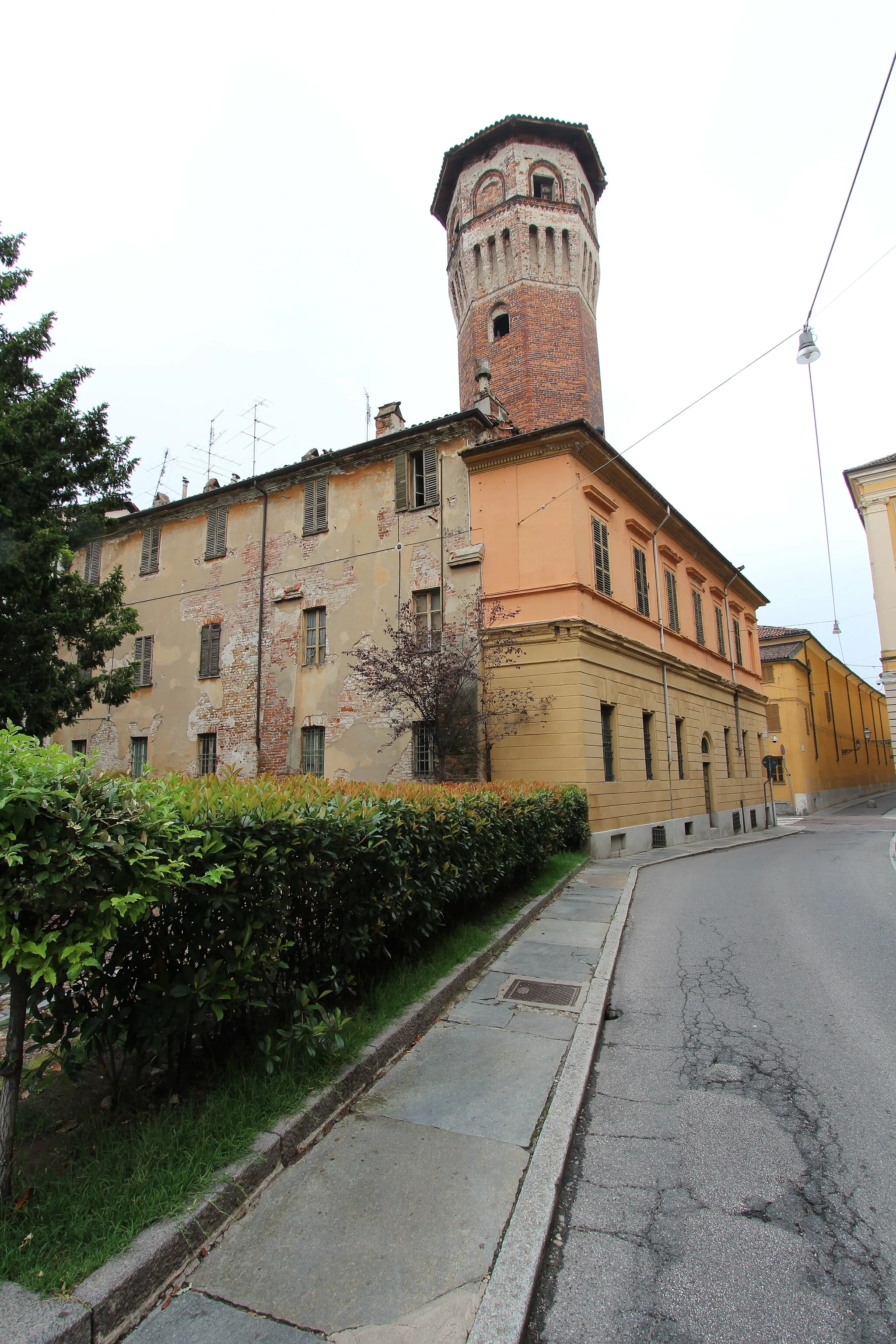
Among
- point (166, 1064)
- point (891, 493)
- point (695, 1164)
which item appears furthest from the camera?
point (891, 493)

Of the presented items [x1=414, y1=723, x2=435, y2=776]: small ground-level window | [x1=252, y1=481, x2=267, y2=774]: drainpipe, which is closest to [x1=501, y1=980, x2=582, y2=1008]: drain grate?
[x1=414, y1=723, x2=435, y2=776]: small ground-level window

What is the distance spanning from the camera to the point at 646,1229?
2.71m

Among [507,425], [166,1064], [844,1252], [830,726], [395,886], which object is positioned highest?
[507,425]

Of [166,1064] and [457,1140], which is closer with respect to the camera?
[457,1140]

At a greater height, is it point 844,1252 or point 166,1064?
point 166,1064

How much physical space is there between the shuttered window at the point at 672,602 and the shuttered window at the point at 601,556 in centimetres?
468

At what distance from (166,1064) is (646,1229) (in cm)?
246

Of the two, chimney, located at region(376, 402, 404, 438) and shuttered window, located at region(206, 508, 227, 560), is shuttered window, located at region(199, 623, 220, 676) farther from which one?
chimney, located at region(376, 402, 404, 438)

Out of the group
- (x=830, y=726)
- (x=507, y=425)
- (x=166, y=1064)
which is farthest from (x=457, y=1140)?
(x=830, y=726)

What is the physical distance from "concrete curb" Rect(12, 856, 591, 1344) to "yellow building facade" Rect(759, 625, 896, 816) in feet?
86.0

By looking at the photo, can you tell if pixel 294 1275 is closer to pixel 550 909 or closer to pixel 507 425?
pixel 550 909

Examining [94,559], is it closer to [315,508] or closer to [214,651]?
[214,651]

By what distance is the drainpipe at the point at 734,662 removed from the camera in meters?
26.4

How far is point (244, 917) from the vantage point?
334 cm
